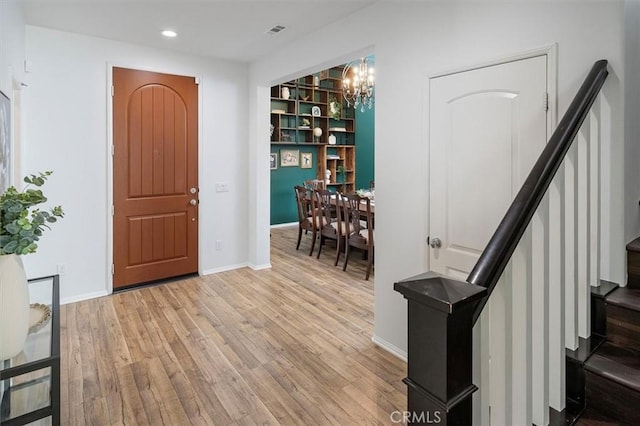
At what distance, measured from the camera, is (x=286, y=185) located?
8.18 m

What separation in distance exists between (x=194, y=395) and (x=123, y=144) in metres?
2.90

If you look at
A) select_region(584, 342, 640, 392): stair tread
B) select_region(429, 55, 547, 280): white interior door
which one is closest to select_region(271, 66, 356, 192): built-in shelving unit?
select_region(429, 55, 547, 280): white interior door

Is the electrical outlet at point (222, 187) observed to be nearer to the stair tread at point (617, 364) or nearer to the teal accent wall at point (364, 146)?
the stair tread at point (617, 364)

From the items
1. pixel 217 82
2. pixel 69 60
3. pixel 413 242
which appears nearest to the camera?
pixel 413 242

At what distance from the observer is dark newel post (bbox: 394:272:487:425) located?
34.2 inches

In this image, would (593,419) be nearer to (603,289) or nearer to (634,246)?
(603,289)

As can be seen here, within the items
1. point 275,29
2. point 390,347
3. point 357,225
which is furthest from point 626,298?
point 357,225

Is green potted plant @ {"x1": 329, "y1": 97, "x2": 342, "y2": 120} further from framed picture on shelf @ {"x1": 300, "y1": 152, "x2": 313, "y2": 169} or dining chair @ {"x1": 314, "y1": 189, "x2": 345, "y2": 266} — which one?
dining chair @ {"x1": 314, "y1": 189, "x2": 345, "y2": 266}

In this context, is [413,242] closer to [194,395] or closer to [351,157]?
[194,395]

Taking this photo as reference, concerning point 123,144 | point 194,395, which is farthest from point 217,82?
point 194,395

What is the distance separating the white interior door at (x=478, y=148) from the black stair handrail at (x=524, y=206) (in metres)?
0.51

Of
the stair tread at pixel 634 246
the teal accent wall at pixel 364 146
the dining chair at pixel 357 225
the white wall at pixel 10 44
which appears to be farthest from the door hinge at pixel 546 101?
the teal accent wall at pixel 364 146

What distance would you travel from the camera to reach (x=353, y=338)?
3014 millimetres

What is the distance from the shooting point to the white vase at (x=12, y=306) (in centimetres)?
146
